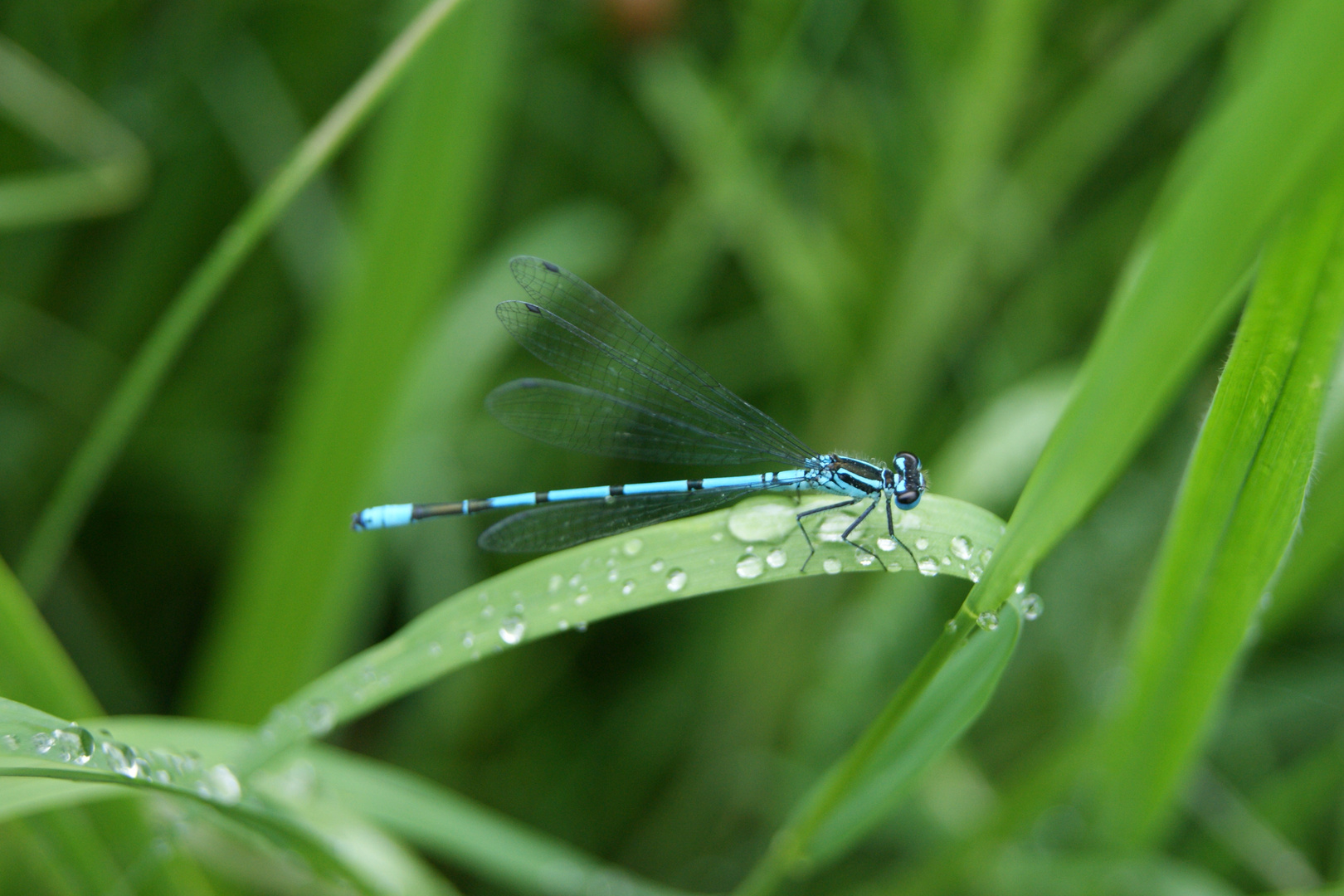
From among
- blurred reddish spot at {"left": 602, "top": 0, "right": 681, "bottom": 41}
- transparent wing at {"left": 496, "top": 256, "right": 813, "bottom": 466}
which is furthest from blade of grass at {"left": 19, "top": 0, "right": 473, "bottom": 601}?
blurred reddish spot at {"left": 602, "top": 0, "right": 681, "bottom": 41}

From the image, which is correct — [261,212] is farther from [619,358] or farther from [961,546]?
[961,546]

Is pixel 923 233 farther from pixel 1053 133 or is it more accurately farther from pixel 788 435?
pixel 788 435

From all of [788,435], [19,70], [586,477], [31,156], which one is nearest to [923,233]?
[788,435]

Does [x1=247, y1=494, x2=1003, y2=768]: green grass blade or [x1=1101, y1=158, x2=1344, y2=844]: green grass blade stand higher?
[x1=247, y1=494, x2=1003, y2=768]: green grass blade

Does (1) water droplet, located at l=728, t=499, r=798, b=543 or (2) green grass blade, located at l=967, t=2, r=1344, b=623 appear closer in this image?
(2) green grass blade, located at l=967, t=2, r=1344, b=623

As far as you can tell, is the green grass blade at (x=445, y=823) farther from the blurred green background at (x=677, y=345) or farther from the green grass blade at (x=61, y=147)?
the green grass blade at (x=61, y=147)

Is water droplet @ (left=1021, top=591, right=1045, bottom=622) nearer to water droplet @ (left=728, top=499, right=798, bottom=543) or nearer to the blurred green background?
water droplet @ (left=728, top=499, right=798, bottom=543)
